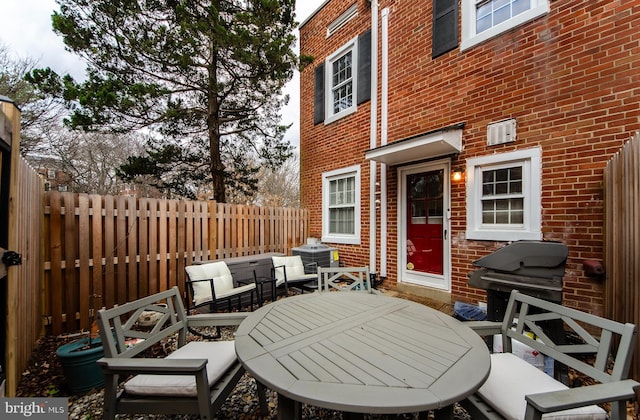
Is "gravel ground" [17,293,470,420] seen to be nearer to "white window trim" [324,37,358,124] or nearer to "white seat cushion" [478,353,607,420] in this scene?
"white seat cushion" [478,353,607,420]

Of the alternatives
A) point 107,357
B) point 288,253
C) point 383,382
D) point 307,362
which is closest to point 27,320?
point 107,357

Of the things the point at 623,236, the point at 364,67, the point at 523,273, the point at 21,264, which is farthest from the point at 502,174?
the point at 21,264

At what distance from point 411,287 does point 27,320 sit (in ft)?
16.4

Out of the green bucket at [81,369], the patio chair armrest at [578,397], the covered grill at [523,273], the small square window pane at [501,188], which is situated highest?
the small square window pane at [501,188]

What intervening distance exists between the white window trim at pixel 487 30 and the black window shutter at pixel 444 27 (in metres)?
0.13

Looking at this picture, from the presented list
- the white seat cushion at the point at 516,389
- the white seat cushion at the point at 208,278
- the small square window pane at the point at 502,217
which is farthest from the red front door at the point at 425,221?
the white seat cushion at the point at 208,278

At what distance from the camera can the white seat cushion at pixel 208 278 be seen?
357 centimetres

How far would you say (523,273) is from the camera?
246cm

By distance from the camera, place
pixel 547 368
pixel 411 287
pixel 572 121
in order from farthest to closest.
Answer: pixel 411 287
pixel 572 121
pixel 547 368

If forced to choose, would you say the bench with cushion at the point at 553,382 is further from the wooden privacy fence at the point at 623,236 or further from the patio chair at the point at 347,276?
the patio chair at the point at 347,276

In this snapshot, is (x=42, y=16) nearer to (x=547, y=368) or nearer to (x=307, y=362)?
(x=307, y=362)

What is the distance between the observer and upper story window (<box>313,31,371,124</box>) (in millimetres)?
5500

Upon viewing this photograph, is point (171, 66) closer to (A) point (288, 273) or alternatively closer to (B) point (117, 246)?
(B) point (117, 246)

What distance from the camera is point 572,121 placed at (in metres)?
3.14
